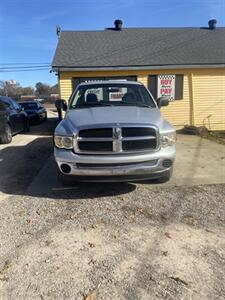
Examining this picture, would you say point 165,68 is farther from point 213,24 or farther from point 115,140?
point 115,140

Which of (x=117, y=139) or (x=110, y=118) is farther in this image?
(x=110, y=118)

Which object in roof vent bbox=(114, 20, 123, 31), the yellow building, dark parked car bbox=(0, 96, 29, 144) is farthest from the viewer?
roof vent bbox=(114, 20, 123, 31)

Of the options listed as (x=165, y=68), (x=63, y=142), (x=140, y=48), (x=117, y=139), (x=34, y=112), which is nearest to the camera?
Answer: (x=117, y=139)

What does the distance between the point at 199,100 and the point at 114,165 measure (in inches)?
458

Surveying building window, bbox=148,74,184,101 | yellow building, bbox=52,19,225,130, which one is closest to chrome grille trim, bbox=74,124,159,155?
yellow building, bbox=52,19,225,130

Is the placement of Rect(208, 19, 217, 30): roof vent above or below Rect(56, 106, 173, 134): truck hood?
above

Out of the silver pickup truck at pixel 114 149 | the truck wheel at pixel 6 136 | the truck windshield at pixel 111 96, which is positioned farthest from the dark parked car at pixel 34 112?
the silver pickup truck at pixel 114 149

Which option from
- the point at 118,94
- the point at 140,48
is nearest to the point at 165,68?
the point at 140,48

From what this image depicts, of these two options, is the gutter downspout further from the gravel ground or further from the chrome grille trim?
the chrome grille trim

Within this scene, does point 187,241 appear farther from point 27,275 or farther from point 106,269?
point 27,275

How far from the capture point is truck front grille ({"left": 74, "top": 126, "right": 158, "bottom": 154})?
5105 millimetres

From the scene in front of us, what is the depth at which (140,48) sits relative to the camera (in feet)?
53.8

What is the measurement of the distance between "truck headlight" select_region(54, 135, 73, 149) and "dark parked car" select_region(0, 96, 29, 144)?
6575mm

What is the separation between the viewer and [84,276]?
3262 millimetres
